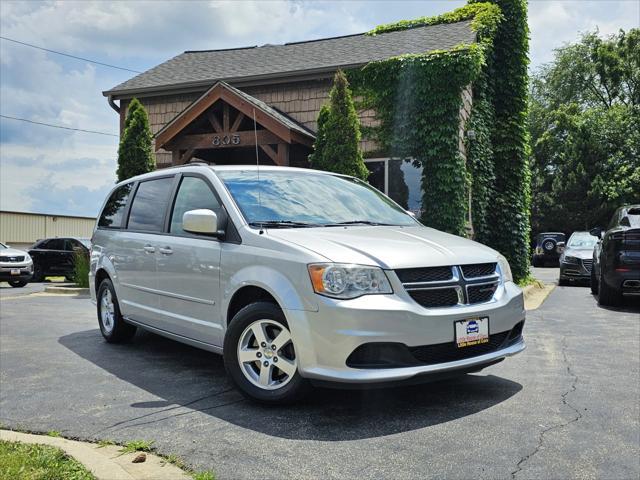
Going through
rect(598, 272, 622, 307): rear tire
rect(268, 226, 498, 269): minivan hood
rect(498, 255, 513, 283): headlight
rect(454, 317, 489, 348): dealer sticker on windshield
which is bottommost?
rect(598, 272, 622, 307): rear tire

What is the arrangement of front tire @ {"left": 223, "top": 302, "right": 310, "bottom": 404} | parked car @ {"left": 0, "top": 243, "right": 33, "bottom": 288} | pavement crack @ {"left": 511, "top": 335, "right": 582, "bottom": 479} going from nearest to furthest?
1. pavement crack @ {"left": 511, "top": 335, "right": 582, "bottom": 479}
2. front tire @ {"left": 223, "top": 302, "right": 310, "bottom": 404}
3. parked car @ {"left": 0, "top": 243, "right": 33, "bottom": 288}

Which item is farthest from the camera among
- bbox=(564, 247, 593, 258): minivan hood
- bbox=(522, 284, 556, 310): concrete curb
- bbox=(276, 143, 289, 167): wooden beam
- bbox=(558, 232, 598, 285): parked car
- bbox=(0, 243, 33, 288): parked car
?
bbox=(0, 243, 33, 288): parked car

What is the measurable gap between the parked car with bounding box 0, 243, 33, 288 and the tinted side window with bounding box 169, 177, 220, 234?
554 inches

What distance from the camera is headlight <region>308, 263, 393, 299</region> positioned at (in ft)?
12.0

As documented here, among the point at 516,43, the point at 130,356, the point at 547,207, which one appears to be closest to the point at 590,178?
the point at 547,207

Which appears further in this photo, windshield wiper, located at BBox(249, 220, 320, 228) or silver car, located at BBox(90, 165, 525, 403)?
windshield wiper, located at BBox(249, 220, 320, 228)

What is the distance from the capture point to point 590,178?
34250 mm

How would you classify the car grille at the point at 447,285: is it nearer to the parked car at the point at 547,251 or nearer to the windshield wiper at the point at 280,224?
the windshield wiper at the point at 280,224

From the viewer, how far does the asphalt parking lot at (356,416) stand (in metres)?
3.09

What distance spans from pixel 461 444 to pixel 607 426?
107 cm

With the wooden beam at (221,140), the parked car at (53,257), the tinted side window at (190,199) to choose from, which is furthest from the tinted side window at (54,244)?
the tinted side window at (190,199)

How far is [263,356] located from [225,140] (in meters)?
10.5

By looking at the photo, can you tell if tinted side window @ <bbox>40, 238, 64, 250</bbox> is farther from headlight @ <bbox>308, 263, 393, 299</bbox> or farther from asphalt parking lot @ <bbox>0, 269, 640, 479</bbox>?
headlight @ <bbox>308, 263, 393, 299</bbox>

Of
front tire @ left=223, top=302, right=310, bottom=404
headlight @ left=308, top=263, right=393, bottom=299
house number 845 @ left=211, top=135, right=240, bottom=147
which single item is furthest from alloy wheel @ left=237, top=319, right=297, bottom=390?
house number 845 @ left=211, top=135, right=240, bottom=147
